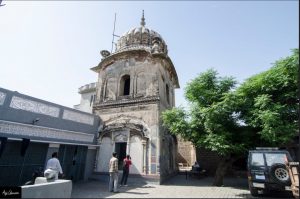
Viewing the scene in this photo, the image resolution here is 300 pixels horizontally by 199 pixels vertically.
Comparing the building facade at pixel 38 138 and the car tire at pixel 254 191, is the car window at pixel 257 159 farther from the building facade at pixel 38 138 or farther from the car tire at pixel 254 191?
the building facade at pixel 38 138

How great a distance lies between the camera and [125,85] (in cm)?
1591

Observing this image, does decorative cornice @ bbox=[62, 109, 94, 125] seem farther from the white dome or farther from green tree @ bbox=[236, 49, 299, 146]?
green tree @ bbox=[236, 49, 299, 146]

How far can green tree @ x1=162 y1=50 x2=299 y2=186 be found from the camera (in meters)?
9.34

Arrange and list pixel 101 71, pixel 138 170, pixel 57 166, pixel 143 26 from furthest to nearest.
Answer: pixel 143 26, pixel 101 71, pixel 138 170, pixel 57 166

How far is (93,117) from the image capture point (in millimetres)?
14109

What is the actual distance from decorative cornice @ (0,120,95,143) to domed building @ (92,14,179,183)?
6.80 feet

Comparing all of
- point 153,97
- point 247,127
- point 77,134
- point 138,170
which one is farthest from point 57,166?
point 247,127

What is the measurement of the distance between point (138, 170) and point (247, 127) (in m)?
6.80

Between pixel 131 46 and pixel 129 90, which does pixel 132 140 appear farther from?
pixel 131 46

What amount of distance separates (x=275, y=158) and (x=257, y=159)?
682 mm

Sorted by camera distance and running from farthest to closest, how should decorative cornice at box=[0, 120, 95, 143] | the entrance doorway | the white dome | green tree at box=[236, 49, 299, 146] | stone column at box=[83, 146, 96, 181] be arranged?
the white dome
the entrance doorway
stone column at box=[83, 146, 96, 181]
green tree at box=[236, 49, 299, 146]
decorative cornice at box=[0, 120, 95, 143]

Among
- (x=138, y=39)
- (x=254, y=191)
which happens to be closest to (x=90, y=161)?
(x=254, y=191)

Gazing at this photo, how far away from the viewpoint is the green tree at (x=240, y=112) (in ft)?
30.7

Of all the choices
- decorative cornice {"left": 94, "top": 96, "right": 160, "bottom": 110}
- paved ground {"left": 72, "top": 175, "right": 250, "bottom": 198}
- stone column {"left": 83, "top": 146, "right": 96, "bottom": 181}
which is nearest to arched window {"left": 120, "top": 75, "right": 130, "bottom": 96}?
decorative cornice {"left": 94, "top": 96, "right": 160, "bottom": 110}
